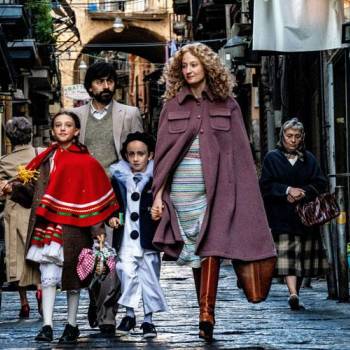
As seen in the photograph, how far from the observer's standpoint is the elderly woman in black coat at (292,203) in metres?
11.5

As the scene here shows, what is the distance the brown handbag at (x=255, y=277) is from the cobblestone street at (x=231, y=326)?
27 cm

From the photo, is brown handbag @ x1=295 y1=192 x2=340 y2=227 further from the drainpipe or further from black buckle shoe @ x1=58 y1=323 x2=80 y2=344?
black buckle shoe @ x1=58 y1=323 x2=80 y2=344

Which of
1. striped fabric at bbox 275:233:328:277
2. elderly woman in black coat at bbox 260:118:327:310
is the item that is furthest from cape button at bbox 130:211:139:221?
striped fabric at bbox 275:233:328:277

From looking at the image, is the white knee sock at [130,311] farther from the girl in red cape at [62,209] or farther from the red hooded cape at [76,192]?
the red hooded cape at [76,192]

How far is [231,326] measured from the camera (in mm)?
8883

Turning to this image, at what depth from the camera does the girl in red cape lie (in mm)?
8102

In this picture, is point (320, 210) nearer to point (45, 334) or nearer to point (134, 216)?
point (134, 216)

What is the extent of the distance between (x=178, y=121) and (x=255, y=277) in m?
1.11

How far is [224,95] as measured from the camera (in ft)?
27.1

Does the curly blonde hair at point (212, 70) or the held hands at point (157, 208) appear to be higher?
the curly blonde hair at point (212, 70)

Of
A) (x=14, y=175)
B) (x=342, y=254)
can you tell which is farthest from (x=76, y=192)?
(x=342, y=254)

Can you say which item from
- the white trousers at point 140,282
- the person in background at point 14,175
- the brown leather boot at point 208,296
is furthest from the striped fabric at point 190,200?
the person in background at point 14,175

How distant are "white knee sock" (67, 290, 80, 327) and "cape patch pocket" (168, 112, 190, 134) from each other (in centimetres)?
119

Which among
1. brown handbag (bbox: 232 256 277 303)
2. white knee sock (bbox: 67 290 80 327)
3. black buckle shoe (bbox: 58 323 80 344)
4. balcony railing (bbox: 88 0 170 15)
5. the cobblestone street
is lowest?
the cobblestone street
